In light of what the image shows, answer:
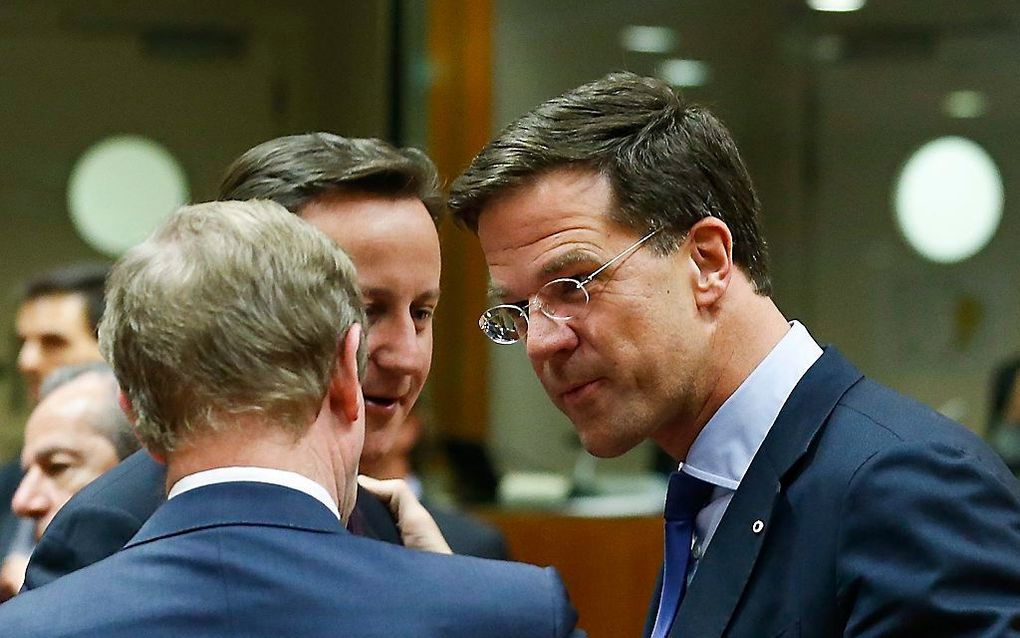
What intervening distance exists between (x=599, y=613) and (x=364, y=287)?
3842 millimetres

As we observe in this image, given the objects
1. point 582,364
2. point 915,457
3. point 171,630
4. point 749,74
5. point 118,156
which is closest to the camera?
point 171,630

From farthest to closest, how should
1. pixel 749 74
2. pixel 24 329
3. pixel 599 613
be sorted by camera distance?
pixel 749 74
pixel 599 613
pixel 24 329

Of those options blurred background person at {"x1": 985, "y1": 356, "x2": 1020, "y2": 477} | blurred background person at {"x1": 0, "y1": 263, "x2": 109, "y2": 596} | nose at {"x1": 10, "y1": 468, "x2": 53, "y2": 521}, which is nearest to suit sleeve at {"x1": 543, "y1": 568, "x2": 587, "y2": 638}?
nose at {"x1": 10, "y1": 468, "x2": 53, "y2": 521}

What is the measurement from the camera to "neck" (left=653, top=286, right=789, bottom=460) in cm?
182

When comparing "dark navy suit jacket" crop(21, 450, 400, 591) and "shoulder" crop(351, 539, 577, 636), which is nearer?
"shoulder" crop(351, 539, 577, 636)

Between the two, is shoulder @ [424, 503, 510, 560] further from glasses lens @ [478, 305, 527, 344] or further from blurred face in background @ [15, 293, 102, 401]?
glasses lens @ [478, 305, 527, 344]

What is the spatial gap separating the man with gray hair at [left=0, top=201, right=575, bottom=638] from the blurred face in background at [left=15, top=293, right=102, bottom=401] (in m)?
2.73

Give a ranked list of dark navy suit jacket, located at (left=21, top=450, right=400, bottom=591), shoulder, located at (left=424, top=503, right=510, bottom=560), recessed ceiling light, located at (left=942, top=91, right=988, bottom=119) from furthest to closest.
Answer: recessed ceiling light, located at (left=942, top=91, right=988, bottom=119) → shoulder, located at (left=424, top=503, right=510, bottom=560) → dark navy suit jacket, located at (left=21, top=450, right=400, bottom=591)

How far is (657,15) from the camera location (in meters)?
5.97

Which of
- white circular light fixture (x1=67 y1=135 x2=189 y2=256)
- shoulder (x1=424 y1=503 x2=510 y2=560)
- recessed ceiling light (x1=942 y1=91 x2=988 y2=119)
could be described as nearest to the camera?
shoulder (x1=424 y1=503 x2=510 y2=560)

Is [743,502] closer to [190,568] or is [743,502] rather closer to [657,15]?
[190,568]

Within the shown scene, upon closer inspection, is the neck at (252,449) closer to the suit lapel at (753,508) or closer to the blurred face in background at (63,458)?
the suit lapel at (753,508)

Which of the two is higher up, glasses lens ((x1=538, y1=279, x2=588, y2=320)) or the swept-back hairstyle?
the swept-back hairstyle

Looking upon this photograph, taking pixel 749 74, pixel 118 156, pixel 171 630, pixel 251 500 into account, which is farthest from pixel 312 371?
pixel 118 156
